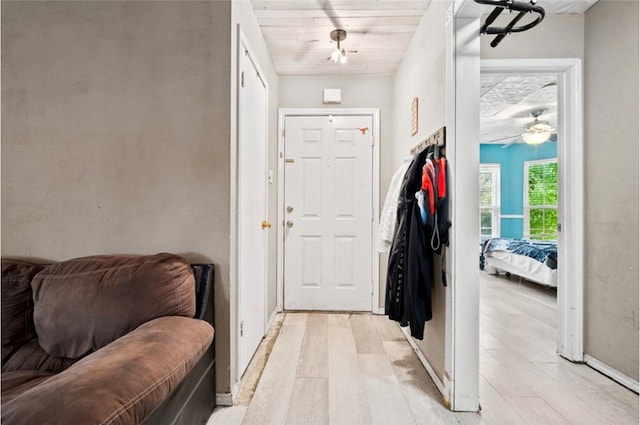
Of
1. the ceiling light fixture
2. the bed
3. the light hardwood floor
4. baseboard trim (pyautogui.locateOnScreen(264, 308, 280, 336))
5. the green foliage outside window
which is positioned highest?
the ceiling light fixture

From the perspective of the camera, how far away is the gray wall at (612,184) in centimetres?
186

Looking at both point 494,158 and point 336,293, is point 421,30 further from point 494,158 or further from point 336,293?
point 494,158

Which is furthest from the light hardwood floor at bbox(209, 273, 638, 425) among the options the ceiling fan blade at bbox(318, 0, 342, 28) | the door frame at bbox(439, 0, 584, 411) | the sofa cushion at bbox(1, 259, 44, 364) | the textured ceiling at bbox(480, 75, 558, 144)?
the ceiling fan blade at bbox(318, 0, 342, 28)

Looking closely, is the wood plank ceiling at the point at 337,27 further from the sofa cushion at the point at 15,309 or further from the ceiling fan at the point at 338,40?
the sofa cushion at the point at 15,309

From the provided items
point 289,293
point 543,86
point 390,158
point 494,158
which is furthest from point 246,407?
point 494,158

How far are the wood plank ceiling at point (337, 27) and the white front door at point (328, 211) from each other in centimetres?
53

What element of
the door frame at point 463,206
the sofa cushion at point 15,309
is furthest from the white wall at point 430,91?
the sofa cushion at point 15,309

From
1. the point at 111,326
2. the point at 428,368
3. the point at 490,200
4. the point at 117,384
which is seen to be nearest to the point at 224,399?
the point at 111,326

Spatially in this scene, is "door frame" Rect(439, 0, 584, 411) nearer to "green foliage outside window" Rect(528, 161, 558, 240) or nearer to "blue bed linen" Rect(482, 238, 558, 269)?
"blue bed linen" Rect(482, 238, 558, 269)

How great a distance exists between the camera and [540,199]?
6141mm

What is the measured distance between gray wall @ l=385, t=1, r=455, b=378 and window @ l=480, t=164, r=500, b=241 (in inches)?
189

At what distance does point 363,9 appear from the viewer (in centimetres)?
221

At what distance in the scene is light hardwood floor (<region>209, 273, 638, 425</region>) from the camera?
1.56m

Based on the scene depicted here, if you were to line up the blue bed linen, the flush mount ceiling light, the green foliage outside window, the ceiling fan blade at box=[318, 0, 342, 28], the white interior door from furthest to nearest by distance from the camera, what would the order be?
the green foliage outside window < the flush mount ceiling light < the blue bed linen < the ceiling fan blade at box=[318, 0, 342, 28] < the white interior door
